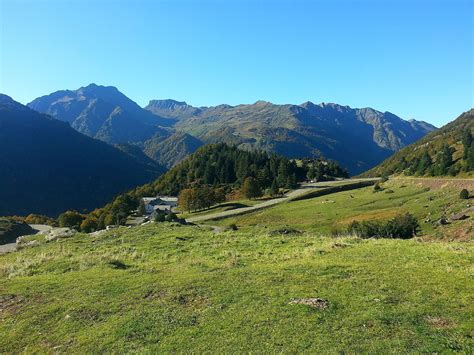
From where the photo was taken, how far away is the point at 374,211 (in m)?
74.7

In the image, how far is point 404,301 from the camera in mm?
13703

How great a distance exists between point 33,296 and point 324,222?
191ft

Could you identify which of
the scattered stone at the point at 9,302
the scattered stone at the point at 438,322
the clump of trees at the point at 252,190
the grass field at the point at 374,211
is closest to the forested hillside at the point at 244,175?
the clump of trees at the point at 252,190

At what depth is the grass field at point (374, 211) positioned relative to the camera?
5241 cm

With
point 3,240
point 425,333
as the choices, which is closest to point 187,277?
point 425,333

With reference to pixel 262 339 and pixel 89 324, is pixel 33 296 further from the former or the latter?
pixel 262 339

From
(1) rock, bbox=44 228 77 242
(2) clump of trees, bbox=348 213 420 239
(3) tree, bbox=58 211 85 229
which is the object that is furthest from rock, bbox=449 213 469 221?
(3) tree, bbox=58 211 85 229

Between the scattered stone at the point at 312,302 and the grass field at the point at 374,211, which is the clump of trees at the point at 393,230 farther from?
the scattered stone at the point at 312,302

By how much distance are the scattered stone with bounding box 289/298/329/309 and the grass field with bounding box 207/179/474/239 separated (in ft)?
112

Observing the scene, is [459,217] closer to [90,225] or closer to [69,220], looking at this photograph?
[90,225]

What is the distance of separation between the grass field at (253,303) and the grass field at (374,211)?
94.4ft

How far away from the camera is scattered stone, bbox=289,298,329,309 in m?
13.8

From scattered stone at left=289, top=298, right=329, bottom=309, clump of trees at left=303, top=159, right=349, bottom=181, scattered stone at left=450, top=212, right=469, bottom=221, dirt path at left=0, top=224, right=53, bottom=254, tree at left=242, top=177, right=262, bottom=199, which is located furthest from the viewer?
clump of trees at left=303, top=159, right=349, bottom=181

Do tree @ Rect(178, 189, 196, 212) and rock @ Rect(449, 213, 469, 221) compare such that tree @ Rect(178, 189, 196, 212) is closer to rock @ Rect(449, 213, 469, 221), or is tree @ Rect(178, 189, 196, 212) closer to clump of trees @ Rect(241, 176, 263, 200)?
clump of trees @ Rect(241, 176, 263, 200)
